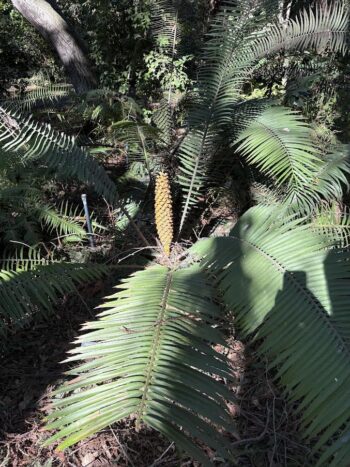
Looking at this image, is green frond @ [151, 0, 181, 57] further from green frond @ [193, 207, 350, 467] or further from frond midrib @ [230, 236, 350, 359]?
frond midrib @ [230, 236, 350, 359]

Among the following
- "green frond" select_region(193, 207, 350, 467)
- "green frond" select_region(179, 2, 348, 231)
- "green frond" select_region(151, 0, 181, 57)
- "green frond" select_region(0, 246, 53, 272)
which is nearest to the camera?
"green frond" select_region(193, 207, 350, 467)

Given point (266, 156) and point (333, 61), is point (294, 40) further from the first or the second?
point (266, 156)

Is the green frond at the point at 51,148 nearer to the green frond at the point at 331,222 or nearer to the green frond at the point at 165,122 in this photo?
the green frond at the point at 165,122

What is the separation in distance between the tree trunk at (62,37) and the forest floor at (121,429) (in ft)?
12.3

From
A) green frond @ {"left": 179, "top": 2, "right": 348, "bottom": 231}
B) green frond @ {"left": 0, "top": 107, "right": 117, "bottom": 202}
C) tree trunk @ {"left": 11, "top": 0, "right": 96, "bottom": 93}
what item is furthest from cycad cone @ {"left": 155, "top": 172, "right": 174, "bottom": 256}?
tree trunk @ {"left": 11, "top": 0, "right": 96, "bottom": 93}

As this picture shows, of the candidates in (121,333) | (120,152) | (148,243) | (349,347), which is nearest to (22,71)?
(120,152)

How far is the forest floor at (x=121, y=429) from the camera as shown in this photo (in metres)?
1.83

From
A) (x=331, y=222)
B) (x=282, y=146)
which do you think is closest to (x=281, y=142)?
(x=282, y=146)

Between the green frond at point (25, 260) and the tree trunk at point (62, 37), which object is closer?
the green frond at point (25, 260)

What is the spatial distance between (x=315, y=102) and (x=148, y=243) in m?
2.27

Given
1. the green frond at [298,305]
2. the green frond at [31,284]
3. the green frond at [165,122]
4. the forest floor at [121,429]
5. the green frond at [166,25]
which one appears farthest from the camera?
the green frond at [166,25]

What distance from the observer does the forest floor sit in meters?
1.83

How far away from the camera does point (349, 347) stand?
1392mm

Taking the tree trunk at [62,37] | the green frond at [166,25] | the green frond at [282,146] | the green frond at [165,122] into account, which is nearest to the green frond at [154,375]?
the green frond at [282,146]
